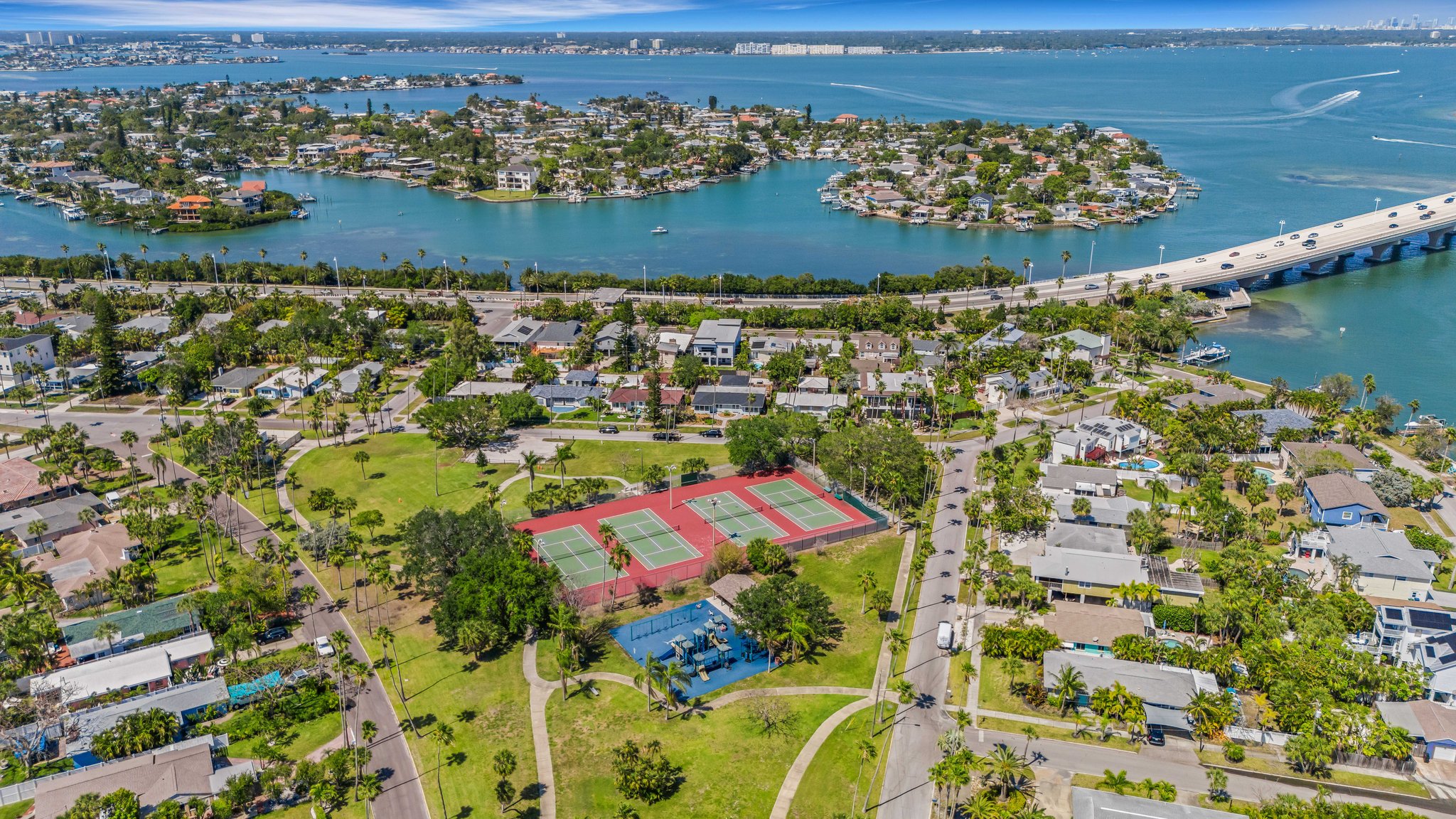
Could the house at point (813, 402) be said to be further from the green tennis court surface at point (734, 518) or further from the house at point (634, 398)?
the green tennis court surface at point (734, 518)

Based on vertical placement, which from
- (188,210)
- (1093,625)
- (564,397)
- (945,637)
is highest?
(188,210)

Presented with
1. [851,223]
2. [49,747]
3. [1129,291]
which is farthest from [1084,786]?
[851,223]

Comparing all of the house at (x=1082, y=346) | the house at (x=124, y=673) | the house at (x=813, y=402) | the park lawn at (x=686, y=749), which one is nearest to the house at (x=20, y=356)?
the house at (x=124, y=673)

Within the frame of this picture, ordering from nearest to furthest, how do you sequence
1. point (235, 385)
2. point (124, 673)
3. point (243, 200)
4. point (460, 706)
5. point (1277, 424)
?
1. point (460, 706)
2. point (124, 673)
3. point (1277, 424)
4. point (235, 385)
5. point (243, 200)

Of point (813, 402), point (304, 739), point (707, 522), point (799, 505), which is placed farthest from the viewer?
point (813, 402)

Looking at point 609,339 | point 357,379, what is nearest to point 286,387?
point 357,379

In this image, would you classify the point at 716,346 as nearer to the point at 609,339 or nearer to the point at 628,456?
the point at 609,339
